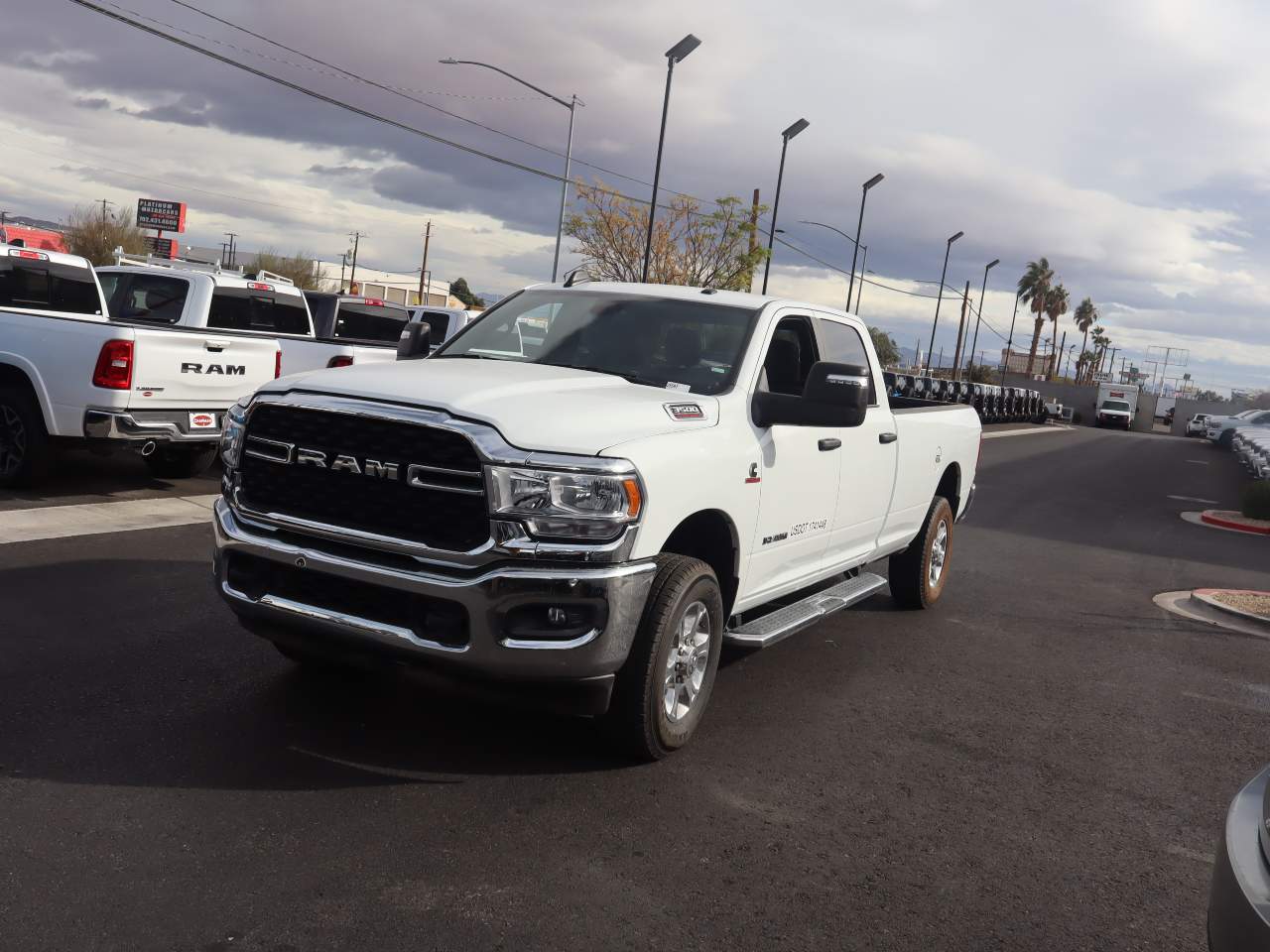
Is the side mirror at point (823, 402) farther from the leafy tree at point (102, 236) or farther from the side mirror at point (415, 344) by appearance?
the leafy tree at point (102, 236)

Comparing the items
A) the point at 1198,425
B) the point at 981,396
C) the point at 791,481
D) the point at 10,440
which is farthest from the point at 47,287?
the point at 1198,425

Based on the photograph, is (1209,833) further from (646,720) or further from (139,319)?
(139,319)

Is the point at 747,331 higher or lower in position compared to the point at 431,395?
higher

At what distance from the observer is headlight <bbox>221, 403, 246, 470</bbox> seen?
4750 mm

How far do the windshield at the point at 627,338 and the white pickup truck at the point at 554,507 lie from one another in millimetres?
16

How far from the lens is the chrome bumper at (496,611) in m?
4.16

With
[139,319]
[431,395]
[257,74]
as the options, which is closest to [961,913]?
[431,395]

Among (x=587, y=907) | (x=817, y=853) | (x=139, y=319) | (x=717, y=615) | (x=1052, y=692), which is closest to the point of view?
(x=587, y=907)

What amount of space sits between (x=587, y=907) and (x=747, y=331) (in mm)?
3009

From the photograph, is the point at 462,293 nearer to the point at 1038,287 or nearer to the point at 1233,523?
the point at 1038,287

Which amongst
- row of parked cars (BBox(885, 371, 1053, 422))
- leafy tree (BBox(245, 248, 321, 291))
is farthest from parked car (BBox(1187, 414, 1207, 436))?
leafy tree (BBox(245, 248, 321, 291))

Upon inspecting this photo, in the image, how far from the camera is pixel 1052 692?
21.7 ft

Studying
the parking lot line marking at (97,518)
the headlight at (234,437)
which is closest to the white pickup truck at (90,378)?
the parking lot line marking at (97,518)

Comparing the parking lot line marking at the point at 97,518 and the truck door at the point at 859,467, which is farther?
the parking lot line marking at the point at 97,518
